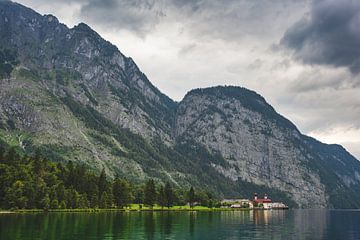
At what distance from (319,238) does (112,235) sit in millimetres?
46658

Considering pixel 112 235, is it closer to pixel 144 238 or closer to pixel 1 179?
pixel 144 238

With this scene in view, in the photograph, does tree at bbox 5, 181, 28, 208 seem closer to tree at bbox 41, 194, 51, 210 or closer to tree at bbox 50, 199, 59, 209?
tree at bbox 41, 194, 51, 210

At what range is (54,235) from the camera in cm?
8369

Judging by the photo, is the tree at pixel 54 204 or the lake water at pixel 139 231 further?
the tree at pixel 54 204

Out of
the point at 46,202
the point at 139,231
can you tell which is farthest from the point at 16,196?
the point at 139,231

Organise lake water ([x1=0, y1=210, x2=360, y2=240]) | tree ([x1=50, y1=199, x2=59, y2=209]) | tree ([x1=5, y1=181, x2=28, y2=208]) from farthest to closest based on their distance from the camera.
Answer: tree ([x1=50, y1=199, x2=59, y2=209]) < tree ([x1=5, y1=181, x2=28, y2=208]) < lake water ([x1=0, y1=210, x2=360, y2=240])

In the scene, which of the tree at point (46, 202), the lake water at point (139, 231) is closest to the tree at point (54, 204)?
the tree at point (46, 202)

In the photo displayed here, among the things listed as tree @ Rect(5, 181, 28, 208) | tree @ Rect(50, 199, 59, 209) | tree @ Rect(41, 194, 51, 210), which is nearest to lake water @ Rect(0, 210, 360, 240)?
tree @ Rect(5, 181, 28, 208)

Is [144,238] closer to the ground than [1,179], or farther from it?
closer to the ground

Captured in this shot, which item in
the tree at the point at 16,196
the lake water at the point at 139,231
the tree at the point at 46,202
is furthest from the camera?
the tree at the point at 46,202

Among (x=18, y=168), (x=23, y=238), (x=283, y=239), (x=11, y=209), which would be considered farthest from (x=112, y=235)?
(x=18, y=168)

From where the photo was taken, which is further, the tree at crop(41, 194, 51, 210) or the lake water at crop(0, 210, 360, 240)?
the tree at crop(41, 194, 51, 210)

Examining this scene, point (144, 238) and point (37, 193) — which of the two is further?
point (37, 193)

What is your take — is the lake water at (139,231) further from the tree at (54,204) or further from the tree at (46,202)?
the tree at (54,204)
